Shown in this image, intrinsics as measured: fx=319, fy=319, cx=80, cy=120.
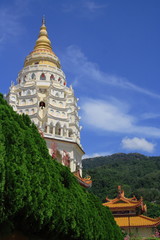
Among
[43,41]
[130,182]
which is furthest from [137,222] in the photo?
[130,182]

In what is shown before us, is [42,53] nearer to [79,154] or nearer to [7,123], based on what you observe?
[79,154]

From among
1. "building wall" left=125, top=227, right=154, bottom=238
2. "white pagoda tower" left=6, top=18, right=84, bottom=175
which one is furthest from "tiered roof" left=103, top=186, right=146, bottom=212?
"white pagoda tower" left=6, top=18, right=84, bottom=175

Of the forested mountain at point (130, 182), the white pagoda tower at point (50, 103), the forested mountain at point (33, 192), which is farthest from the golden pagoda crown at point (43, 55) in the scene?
the forested mountain at point (33, 192)

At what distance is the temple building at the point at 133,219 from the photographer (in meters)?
26.9

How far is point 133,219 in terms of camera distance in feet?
91.3

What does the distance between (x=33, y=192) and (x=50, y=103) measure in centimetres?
3029

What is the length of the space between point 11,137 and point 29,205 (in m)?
1.74

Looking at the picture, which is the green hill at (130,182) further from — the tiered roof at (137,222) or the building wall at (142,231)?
the building wall at (142,231)

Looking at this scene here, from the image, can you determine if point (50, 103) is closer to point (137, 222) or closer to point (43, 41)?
point (43, 41)

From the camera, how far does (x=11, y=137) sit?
26.2 feet

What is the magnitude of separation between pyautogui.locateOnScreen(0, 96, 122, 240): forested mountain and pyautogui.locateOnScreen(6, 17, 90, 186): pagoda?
22.3 meters

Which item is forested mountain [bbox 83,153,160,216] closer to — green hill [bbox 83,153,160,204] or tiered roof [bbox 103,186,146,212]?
green hill [bbox 83,153,160,204]

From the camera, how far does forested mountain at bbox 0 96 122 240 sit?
7.27 metres

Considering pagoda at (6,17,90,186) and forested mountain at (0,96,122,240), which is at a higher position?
pagoda at (6,17,90,186)
